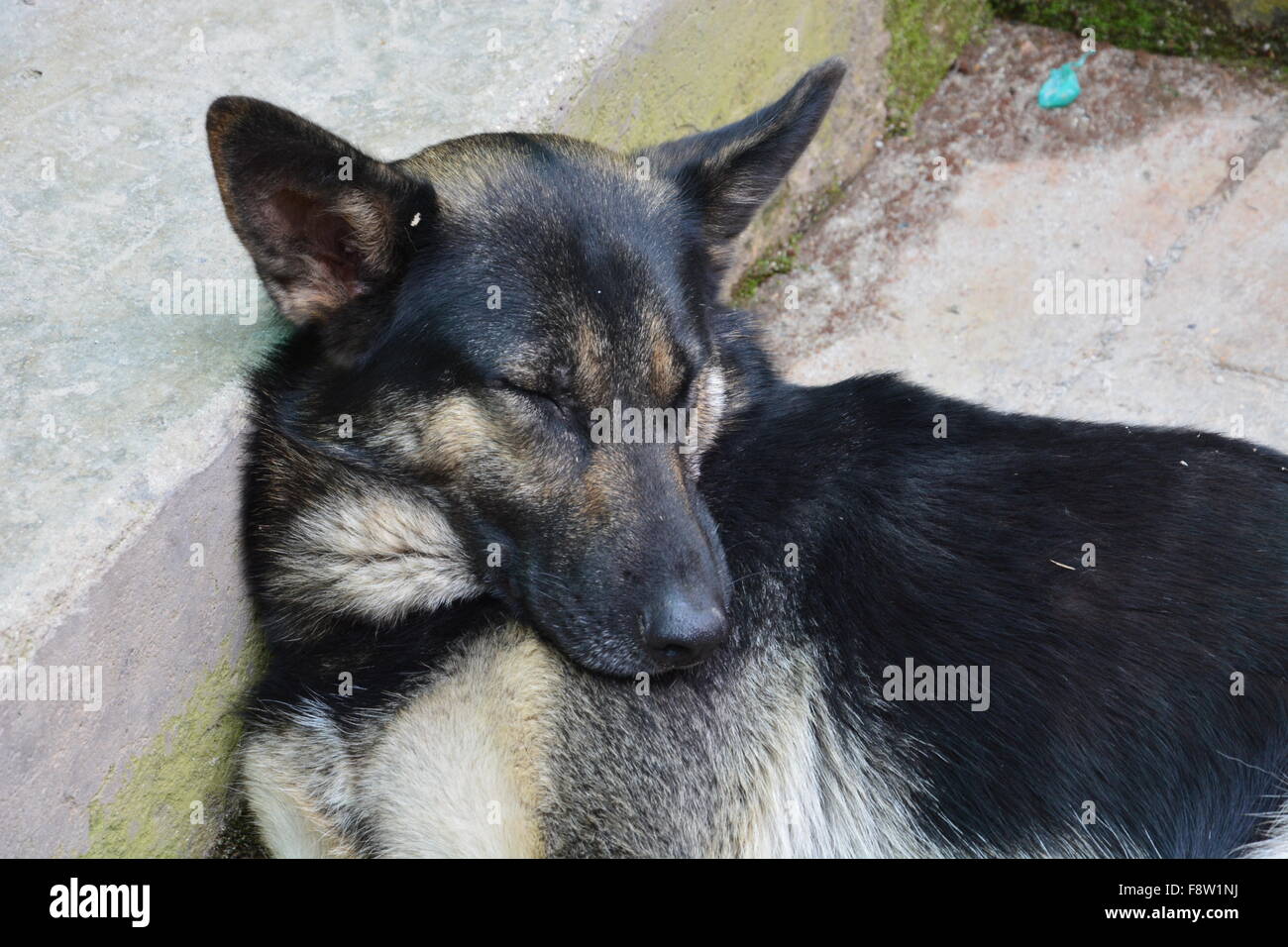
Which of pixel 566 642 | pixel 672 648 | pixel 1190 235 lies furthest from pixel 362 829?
pixel 1190 235

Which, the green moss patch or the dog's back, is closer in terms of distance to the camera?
the dog's back

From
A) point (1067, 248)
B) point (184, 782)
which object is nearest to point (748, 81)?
point (1067, 248)

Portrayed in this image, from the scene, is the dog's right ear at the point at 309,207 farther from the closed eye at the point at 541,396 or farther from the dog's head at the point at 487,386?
the closed eye at the point at 541,396

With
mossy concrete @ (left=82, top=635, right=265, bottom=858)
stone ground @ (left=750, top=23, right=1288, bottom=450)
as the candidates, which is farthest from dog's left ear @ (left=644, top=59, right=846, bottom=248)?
mossy concrete @ (left=82, top=635, right=265, bottom=858)

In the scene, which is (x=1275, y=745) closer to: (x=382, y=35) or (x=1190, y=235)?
(x=1190, y=235)

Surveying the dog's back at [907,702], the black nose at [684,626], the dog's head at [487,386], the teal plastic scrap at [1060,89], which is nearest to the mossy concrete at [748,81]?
the teal plastic scrap at [1060,89]

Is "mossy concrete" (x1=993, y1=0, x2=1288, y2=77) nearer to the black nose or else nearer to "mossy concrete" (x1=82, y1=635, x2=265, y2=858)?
the black nose
